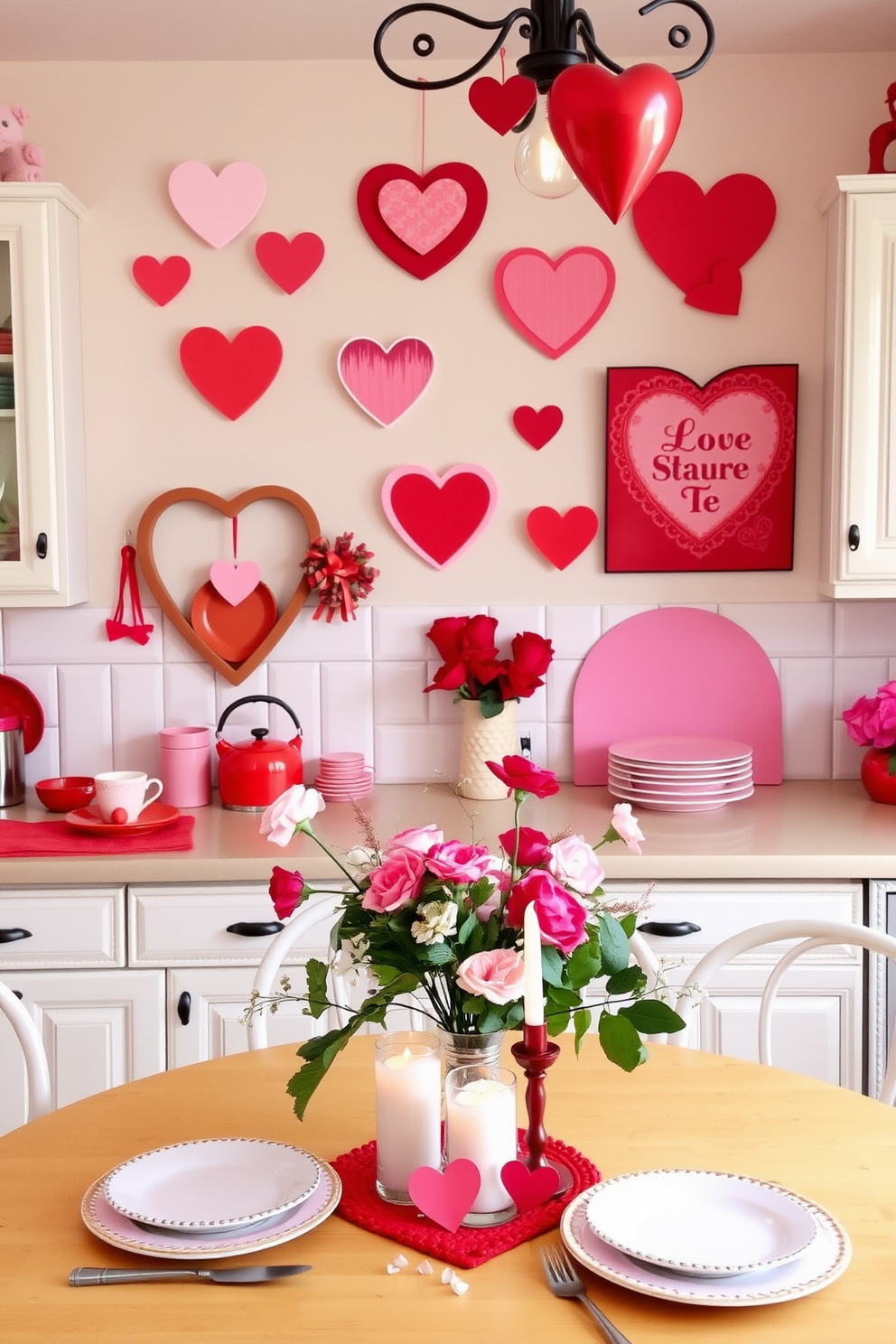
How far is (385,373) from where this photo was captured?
9.20 feet

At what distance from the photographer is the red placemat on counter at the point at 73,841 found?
2.35 m

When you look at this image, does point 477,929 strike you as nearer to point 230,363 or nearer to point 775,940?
point 775,940

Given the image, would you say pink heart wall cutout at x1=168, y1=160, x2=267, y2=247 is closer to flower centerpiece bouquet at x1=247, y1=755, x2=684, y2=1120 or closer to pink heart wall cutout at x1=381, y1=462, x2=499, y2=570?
pink heart wall cutout at x1=381, y1=462, x2=499, y2=570

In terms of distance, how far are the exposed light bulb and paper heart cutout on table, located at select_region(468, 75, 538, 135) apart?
25 millimetres

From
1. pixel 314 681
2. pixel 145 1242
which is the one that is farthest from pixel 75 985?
pixel 145 1242

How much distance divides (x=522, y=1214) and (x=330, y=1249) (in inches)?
7.1

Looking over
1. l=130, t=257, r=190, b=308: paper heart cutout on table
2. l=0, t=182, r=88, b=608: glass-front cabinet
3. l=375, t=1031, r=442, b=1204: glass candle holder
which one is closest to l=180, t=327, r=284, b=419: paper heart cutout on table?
l=130, t=257, r=190, b=308: paper heart cutout on table

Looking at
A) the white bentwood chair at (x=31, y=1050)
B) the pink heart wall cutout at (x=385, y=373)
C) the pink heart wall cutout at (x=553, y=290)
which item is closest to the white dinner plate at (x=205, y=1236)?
the white bentwood chair at (x=31, y=1050)

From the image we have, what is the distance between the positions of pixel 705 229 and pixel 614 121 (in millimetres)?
1825

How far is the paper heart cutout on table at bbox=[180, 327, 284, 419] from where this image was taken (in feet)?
9.14

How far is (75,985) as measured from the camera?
2359 millimetres

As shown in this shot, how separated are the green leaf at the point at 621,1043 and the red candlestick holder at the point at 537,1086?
2.0 inches

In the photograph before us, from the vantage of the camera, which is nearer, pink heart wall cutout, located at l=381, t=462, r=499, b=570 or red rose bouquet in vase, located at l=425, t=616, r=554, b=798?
red rose bouquet in vase, located at l=425, t=616, r=554, b=798

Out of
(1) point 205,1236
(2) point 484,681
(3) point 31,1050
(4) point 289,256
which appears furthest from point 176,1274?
(4) point 289,256
